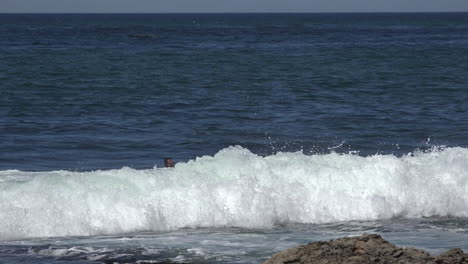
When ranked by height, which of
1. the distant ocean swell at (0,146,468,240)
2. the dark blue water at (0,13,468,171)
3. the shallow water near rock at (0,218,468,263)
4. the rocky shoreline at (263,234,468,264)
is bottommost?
the rocky shoreline at (263,234,468,264)

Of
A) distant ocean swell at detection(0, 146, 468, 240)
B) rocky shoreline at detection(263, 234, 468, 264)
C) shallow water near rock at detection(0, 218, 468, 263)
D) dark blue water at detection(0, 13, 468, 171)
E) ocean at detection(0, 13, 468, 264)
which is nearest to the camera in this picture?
rocky shoreline at detection(263, 234, 468, 264)

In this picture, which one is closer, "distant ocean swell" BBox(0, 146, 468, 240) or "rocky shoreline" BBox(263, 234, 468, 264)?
"rocky shoreline" BBox(263, 234, 468, 264)

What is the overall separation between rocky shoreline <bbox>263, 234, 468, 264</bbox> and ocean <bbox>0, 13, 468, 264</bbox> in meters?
1.59

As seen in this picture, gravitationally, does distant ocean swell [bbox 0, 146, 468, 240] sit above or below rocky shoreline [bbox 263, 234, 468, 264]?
above

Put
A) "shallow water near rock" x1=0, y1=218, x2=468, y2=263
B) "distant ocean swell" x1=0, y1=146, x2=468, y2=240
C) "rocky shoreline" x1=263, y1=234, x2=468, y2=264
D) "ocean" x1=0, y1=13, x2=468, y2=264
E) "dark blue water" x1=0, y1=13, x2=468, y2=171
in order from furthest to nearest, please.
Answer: "dark blue water" x1=0, y1=13, x2=468, y2=171 < "distant ocean swell" x1=0, y1=146, x2=468, y2=240 < "ocean" x1=0, y1=13, x2=468, y2=264 < "shallow water near rock" x1=0, y1=218, x2=468, y2=263 < "rocky shoreline" x1=263, y1=234, x2=468, y2=264

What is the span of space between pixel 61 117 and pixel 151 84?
8.15 metres

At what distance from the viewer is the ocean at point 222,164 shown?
11.2 meters

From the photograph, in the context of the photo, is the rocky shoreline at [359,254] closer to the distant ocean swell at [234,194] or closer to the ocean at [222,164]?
the ocean at [222,164]

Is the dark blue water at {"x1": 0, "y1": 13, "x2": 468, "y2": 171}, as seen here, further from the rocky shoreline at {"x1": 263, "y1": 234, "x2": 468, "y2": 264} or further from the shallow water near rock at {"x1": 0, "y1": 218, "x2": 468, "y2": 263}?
the rocky shoreline at {"x1": 263, "y1": 234, "x2": 468, "y2": 264}

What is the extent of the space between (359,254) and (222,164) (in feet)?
19.5

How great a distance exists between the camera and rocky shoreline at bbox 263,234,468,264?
782 cm

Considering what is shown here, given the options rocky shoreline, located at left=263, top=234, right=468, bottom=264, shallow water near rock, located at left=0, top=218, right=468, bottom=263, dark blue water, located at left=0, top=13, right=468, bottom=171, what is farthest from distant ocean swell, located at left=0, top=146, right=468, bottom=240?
rocky shoreline, located at left=263, top=234, right=468, bottom=264

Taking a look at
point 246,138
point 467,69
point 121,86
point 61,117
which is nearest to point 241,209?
point 246,138

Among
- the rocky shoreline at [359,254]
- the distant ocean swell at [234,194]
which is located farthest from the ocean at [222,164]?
the rocky shoreline at [359,254]
